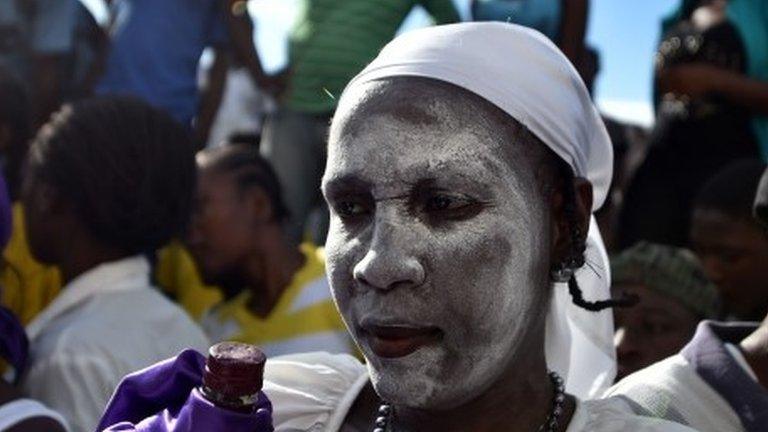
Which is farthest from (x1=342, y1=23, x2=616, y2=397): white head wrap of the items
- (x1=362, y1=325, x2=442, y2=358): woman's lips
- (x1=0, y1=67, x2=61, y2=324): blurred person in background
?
(x1=0, y1=67, x2=61, y2=324): blurred person in background

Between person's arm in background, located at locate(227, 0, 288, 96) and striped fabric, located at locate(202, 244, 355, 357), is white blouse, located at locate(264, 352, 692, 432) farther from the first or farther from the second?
person's arm in background, located at locate(227, 0, 288, 96)

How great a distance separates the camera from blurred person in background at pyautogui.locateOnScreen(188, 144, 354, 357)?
17.4 feet

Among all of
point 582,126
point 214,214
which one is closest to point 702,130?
point 214,214

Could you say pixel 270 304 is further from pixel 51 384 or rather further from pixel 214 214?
pixel 51 384

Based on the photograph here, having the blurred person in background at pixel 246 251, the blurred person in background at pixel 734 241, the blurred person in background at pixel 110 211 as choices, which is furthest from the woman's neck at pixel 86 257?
the blurred person in background at pixel 734 241

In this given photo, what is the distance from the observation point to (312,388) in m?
2.73

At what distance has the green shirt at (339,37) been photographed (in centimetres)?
565

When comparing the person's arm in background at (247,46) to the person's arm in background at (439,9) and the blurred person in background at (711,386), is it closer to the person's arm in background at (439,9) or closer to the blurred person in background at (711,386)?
the person's arm in background at (439,9)

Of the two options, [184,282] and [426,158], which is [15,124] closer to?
[184,282]

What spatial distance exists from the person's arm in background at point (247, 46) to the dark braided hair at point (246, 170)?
60cm

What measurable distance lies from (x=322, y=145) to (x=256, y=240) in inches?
20.8

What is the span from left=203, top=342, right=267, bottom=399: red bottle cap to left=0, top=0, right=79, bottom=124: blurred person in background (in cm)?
361

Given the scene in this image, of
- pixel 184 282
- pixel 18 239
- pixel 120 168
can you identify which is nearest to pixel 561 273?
pixel 120 168

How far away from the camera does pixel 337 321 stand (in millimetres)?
5012
